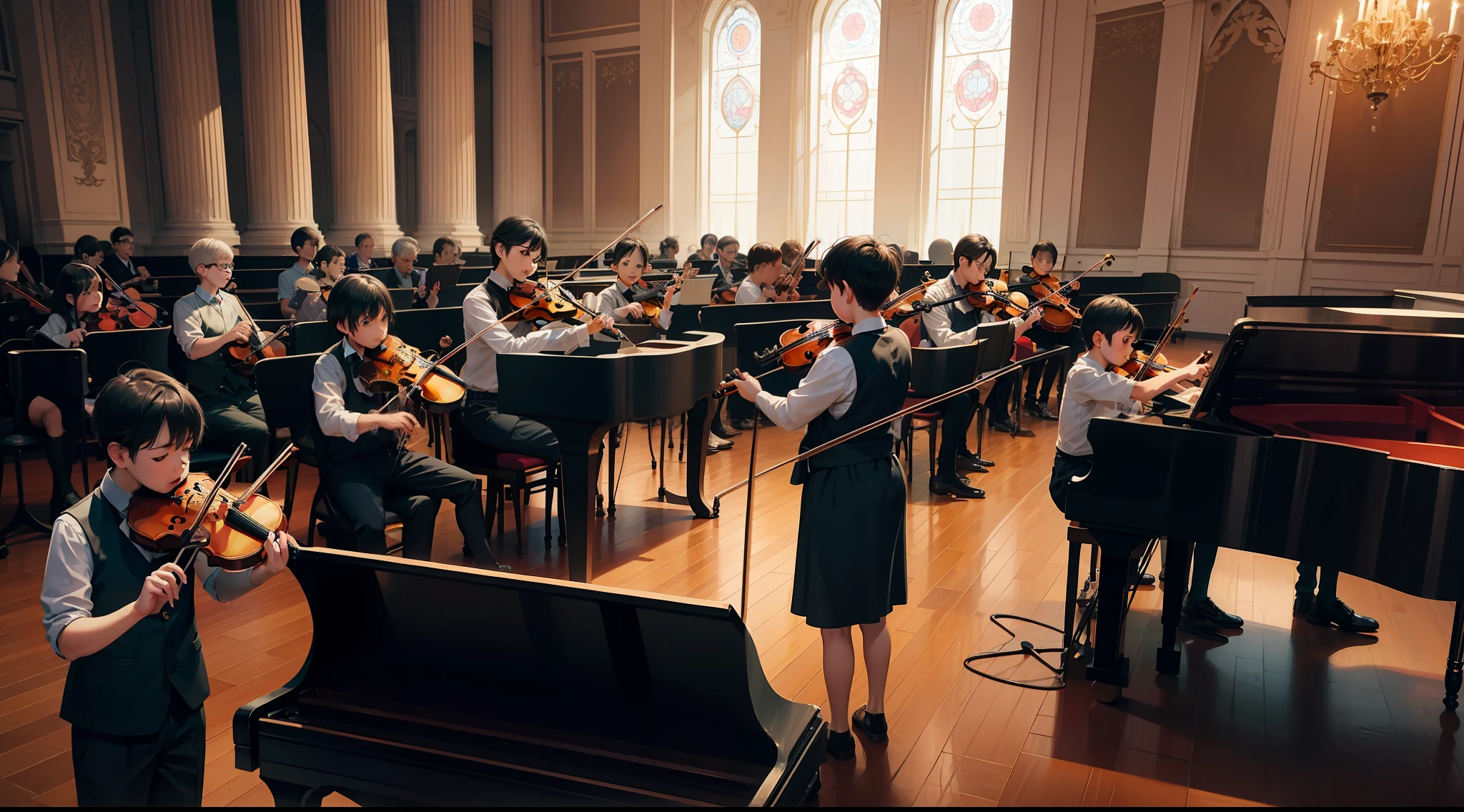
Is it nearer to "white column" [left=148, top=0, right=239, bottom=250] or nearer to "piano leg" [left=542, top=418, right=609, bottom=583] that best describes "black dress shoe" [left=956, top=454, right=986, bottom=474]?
"piano leg" [left=542, top=418, right=609, bottom=583]

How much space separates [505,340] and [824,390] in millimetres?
1807

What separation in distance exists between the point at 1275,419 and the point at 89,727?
10.8 ft

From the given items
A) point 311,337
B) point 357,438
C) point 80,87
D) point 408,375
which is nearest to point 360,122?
point 80,87

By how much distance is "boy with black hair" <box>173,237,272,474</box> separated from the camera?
4.03 meters

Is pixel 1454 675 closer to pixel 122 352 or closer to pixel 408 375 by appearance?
pixel 408 375

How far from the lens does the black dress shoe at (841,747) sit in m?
2.41

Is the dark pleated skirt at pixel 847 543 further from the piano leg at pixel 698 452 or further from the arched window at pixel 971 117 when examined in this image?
the arched window at pixel 971 117

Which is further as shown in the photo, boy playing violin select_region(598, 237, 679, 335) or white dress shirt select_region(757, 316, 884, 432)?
boy playing violin select_region(598, 237, 679, 335)

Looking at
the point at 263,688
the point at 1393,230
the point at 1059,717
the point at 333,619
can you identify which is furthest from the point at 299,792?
the point at 1393,230

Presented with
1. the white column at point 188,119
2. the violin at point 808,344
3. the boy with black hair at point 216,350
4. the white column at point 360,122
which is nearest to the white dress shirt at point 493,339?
the violin at point 808,344

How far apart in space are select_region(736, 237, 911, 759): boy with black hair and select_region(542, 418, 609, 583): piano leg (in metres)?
1.06

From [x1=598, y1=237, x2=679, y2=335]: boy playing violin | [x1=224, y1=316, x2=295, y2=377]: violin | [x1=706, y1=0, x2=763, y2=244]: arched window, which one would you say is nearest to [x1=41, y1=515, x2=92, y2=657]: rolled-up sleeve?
[x1=224, y1=316, x2=295, y2=377]: violin

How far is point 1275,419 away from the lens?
2.93m

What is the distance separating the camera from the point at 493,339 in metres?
3.56
